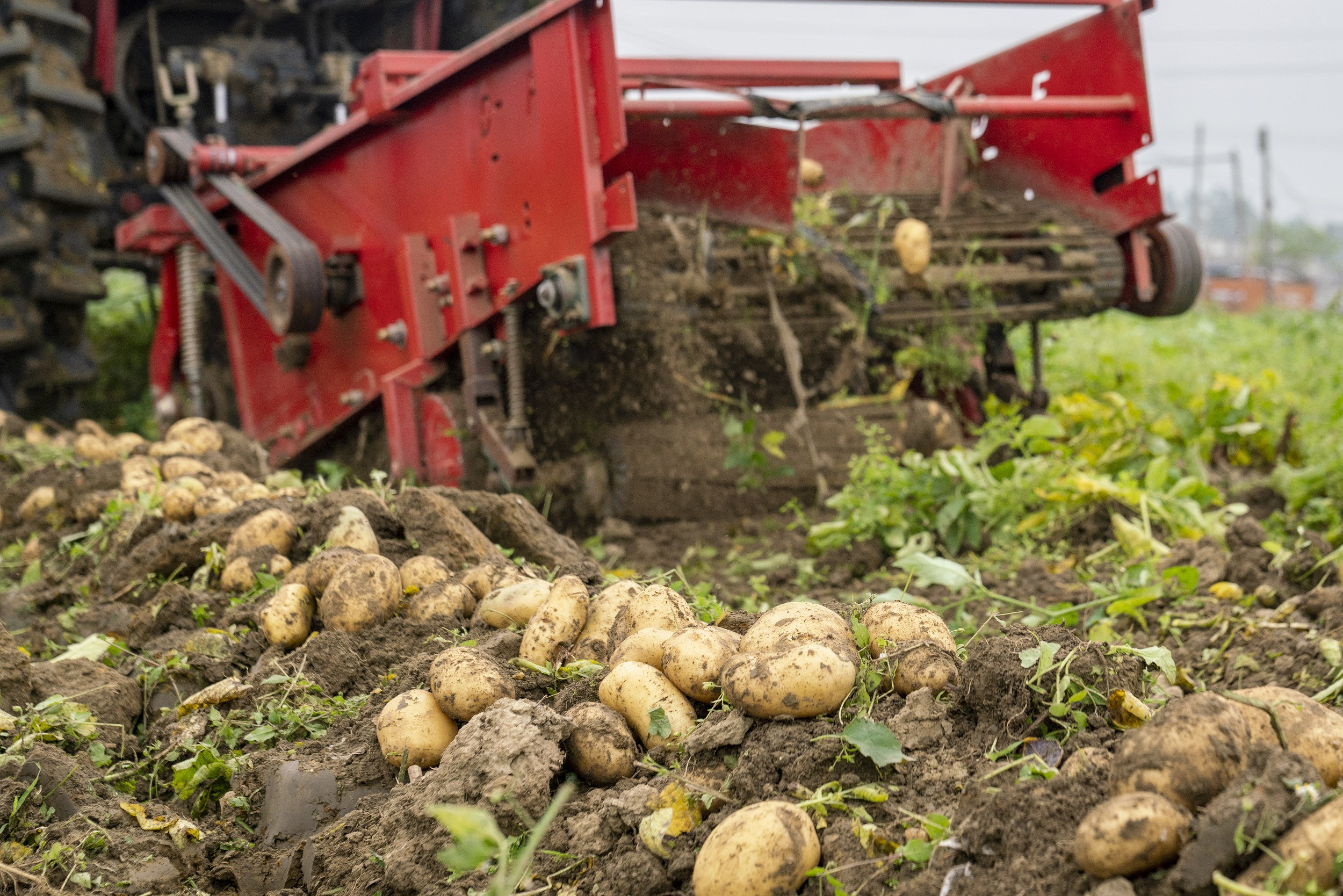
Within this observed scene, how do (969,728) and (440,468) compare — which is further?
(440,468)

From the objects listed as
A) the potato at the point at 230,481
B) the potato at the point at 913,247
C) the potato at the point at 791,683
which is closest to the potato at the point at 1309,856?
the potato at the point at 791,683

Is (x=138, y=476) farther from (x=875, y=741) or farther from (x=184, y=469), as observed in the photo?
(x=875, y=741)

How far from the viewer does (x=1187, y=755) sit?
4.72ft

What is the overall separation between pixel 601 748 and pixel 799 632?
371mm

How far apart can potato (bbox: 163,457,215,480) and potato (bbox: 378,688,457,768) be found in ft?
6.49

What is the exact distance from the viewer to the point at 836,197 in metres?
5.04

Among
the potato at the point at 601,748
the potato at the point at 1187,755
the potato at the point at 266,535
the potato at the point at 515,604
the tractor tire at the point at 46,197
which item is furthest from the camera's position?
the tractor tire at the point at 46,197

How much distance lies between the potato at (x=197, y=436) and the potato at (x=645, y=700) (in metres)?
2.76

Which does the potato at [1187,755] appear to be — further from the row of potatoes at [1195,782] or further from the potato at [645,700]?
the potato at [645,700]

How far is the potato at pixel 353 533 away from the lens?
2.84m

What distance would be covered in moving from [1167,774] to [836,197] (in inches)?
153

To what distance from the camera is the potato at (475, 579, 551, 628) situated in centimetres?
238

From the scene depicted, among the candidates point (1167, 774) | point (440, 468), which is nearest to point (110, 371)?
point (440, 468)

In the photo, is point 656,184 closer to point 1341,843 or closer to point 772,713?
point 772,713
